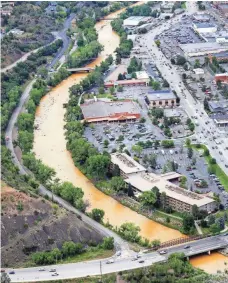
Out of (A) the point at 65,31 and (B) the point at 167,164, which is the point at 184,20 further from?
(B) the point at 167,164

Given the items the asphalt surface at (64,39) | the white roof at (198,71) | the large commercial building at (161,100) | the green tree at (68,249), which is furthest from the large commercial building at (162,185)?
the asphalt surface at (64,39)

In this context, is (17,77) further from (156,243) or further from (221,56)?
(156,243)

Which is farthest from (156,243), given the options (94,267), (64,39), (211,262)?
(64,39)

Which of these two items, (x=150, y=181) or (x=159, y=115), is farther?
(x=159, y=115)

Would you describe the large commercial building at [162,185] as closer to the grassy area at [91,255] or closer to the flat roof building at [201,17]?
the grassy area at [91,255]

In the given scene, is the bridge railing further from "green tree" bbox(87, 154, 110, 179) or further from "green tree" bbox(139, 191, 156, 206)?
"green tree" bbox(87, 154, 110, 179)

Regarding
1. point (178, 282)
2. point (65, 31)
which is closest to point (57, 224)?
point (178, 282)
